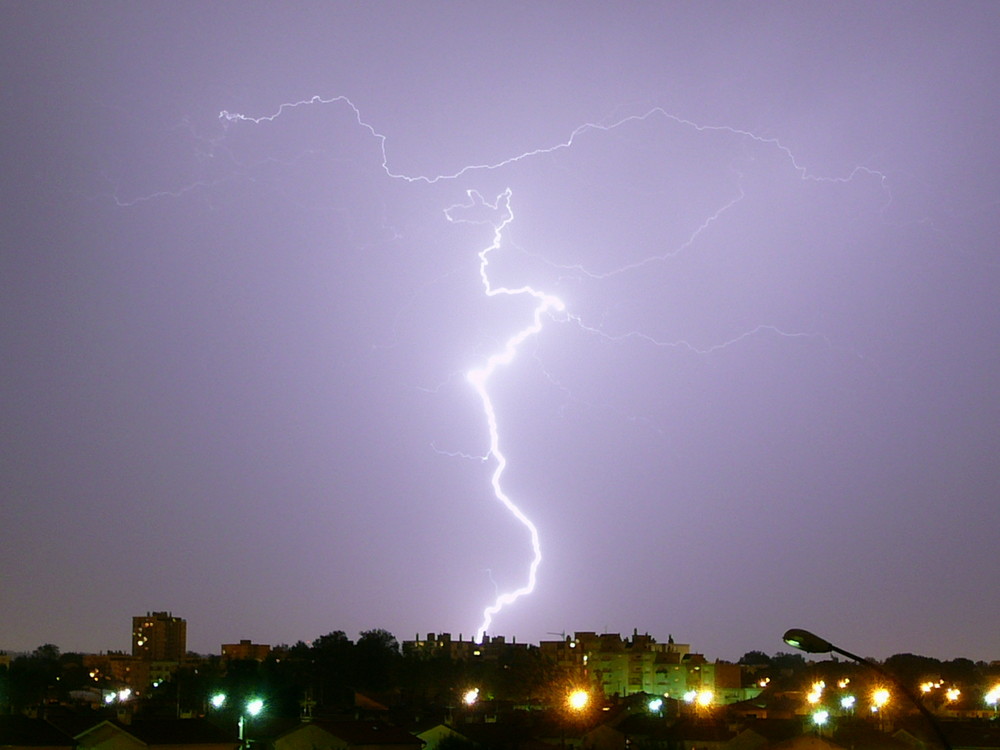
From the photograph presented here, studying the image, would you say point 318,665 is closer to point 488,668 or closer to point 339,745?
point 488,668

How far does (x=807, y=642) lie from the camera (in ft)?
30.6

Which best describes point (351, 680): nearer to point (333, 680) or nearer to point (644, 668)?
point (333, 680)

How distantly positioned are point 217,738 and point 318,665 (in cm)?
5361

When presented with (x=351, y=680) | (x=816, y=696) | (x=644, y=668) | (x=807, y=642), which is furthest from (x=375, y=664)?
(x=807, y=642)

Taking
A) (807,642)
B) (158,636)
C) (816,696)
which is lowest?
(807,642)

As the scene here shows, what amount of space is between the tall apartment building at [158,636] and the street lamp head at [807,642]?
172 metres

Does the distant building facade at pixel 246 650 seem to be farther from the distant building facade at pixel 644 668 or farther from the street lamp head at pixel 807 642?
the street lamp head at pixel 807 642

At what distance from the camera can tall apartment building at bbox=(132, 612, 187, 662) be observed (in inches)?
6880

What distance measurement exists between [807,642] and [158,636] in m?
176

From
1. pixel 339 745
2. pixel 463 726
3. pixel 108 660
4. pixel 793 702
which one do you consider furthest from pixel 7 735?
pixel 108 660

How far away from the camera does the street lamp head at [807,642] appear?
9.30 m

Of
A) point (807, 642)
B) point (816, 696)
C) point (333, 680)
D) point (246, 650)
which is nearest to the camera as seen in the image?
point (807, 642)

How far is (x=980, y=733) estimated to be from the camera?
116 feet

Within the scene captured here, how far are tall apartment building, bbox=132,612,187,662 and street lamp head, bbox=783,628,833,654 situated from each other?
563ft
